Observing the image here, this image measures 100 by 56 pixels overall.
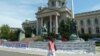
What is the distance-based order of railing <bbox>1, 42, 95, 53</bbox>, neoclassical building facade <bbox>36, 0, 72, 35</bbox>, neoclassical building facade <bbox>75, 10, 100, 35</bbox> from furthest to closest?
neoclassical building facade <bbox>75, 10, 100, 35</bbox> → neoclassical building facade <bbox>36, 0, 72, 35</bbox> → railing <bbox>1, 42, 95, 53</bbox>

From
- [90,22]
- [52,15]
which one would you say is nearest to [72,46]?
[52,15]

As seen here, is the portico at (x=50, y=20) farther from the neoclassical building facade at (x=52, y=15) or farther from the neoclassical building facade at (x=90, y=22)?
the neoclassical building facade at (x=90, y=22)

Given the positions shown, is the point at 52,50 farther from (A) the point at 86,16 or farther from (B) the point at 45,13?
(A) the point at 86,16

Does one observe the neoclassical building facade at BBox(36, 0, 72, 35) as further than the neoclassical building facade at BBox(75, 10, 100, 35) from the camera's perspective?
No

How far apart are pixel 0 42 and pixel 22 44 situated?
1057 centimetres

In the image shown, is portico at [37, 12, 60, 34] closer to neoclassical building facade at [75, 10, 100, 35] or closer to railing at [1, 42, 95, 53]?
neoclassical building facade at [75, 10, 100, 35]

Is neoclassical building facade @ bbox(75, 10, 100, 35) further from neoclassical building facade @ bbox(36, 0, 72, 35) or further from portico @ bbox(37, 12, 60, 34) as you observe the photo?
portico @ bbox(37, 12, 60, 34)

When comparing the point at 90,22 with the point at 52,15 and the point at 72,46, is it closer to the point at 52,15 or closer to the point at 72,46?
the point at 52,15

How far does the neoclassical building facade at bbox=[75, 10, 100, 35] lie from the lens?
7769 cm

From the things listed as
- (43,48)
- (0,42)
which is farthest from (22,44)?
(0,42)

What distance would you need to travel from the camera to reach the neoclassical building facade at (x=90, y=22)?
7769cm

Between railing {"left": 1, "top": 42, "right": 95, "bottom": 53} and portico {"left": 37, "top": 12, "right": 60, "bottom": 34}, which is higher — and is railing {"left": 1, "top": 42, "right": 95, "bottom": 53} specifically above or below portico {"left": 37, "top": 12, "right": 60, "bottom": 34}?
above

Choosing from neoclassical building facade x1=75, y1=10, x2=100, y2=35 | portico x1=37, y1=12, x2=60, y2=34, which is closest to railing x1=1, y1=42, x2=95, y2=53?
portico x1=37, y1=12, x2=60, y2=34

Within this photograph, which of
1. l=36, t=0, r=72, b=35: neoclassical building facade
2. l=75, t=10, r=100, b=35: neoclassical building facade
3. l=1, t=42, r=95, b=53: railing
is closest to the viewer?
l=1, t=42, r=95, b=53: railing
